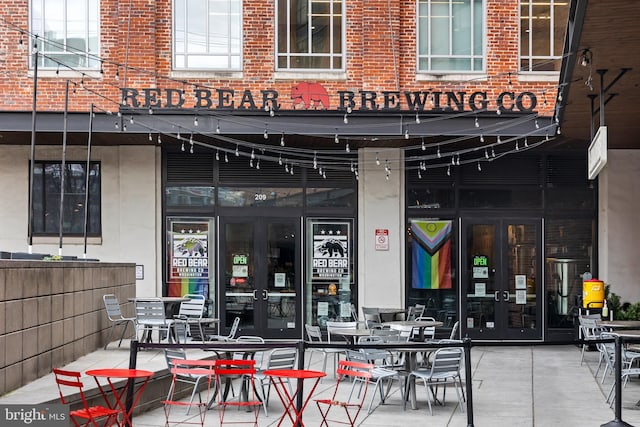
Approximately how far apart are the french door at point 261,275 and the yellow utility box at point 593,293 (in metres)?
5.72

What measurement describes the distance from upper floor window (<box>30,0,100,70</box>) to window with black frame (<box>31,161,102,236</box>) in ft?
7.08

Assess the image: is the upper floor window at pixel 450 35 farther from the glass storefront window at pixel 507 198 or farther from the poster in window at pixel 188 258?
the poster in window at pixel 188 258

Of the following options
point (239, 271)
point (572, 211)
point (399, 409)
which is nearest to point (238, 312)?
point (239, 271)

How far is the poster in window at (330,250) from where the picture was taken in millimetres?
20797

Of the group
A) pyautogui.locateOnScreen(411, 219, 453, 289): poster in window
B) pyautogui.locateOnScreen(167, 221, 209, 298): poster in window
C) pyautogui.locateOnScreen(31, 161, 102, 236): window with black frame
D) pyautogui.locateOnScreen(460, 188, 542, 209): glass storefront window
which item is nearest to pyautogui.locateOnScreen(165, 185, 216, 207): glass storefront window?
pyautogui.locateOnScreen(167, 221, 209, 298): poster in window

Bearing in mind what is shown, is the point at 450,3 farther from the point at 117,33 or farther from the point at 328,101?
the point at 117,33

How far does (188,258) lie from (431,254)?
16.3 feet

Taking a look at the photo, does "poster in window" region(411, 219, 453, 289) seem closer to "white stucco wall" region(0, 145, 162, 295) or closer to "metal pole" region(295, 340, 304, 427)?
"white stucco wall" region(0, 145, 162, 295)

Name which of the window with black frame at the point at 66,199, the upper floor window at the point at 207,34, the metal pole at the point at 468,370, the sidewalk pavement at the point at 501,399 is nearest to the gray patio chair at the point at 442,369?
the sidewalk pavement at the point at 501,399

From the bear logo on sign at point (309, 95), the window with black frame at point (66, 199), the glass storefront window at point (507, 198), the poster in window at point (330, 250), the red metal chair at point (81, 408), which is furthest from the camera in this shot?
the glass storefront window at point (507, 198)

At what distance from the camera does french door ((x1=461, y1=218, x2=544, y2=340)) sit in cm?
2084

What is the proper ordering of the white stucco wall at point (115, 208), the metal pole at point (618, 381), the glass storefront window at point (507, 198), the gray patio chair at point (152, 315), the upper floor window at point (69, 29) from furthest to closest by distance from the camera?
the glass storefront window at point (507, 198)
the white stucco wall at point (115, 208)
the upper floor window at point (69, 29)
the gray patio chair at point (152, 315)
the metal pole at point (618, 381)

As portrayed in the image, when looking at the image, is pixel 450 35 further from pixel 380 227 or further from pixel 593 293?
pixel 593 293

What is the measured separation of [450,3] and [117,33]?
21.7ft
